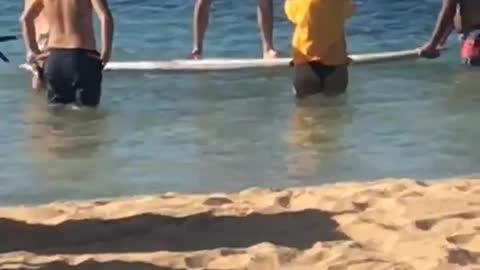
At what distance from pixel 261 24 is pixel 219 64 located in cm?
52

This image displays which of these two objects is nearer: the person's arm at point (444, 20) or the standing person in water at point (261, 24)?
the person's arm at point (444, 20)

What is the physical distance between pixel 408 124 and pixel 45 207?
342 cm

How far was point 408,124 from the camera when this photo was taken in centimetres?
973

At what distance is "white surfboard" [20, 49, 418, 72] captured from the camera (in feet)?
38.4

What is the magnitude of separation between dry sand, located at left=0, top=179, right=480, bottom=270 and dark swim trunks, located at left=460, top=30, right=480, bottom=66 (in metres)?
4.44

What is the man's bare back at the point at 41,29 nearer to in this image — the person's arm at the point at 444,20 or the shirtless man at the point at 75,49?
the shirtless man at the point at 75,49

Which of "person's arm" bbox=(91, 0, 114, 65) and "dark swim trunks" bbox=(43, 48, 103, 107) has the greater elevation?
"person's arm" bbox=(91, 0, 114, 65)

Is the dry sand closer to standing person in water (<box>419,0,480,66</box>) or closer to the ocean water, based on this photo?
the ocean water

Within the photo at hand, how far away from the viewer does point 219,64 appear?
11.8m

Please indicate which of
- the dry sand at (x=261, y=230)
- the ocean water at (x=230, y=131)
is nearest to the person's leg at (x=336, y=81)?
the ocean water at (x=230, y=131)

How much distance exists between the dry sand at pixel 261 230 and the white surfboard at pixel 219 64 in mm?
4209

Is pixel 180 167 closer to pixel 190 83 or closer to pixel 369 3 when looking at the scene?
pixel 190 83

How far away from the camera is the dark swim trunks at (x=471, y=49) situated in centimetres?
1177

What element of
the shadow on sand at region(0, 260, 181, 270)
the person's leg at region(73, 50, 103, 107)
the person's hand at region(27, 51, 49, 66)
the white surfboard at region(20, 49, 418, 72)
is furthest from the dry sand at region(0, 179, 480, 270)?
the white surfboard at region(20, 49, 418, 72)
